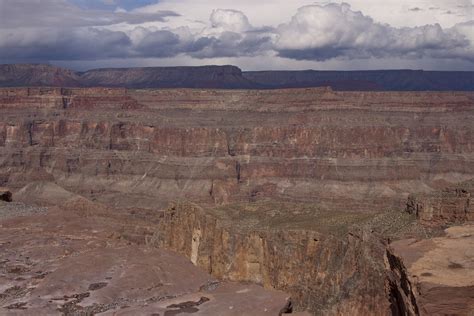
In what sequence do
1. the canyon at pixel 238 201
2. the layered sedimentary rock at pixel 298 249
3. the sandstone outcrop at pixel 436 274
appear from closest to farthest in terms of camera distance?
the sandstone outcrop at pixel 436 274
the layered sedimentary rock at pixel 298 249
the canyon at pixel 238 201

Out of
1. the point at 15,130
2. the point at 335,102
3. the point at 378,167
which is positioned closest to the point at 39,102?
the point at 15,130

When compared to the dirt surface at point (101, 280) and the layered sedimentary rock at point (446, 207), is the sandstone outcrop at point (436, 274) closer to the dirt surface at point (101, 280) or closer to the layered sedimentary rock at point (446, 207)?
the layered sedimentary rock at point (446, 207)

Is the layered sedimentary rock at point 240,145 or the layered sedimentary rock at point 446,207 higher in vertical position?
the layered sedimentary rock at point 446,207

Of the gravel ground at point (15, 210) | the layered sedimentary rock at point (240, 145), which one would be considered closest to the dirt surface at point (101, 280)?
the gravel ground at point (15, 210)

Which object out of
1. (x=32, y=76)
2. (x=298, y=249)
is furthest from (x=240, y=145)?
(x=32, y=76)

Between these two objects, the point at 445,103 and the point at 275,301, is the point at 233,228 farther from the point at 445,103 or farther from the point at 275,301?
the point at 445,103

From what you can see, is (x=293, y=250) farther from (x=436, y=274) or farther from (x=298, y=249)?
(x=436, y=274)

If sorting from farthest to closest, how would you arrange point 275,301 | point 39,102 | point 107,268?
point 39,102 < point 107,268 < point 275,301
